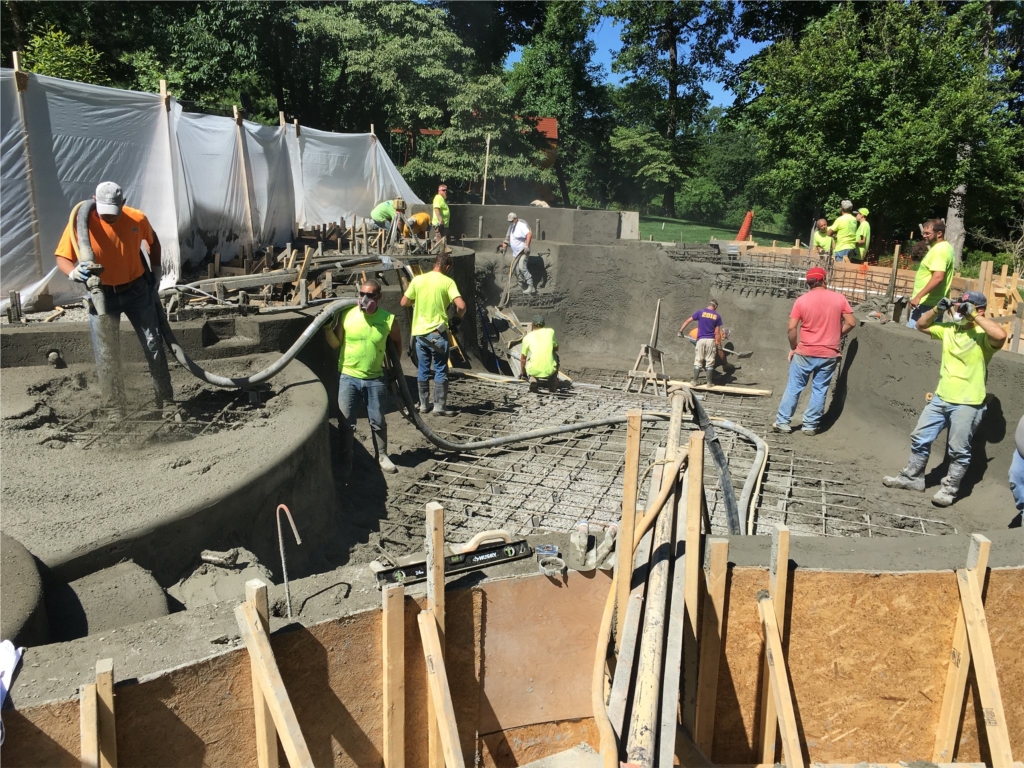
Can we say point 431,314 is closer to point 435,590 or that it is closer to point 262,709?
point 435,590

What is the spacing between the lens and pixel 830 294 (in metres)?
7.93

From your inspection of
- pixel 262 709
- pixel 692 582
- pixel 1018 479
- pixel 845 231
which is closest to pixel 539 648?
pixel 692 582

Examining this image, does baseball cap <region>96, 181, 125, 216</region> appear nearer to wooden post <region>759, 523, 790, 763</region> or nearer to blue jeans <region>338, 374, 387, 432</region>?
blue jeans <region>338, 374, 387, 432</region>

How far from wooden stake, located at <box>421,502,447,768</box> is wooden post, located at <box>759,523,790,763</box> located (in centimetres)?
158

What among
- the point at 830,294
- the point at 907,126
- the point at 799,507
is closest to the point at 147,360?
the point at 799,507

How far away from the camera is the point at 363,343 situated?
6.93 m

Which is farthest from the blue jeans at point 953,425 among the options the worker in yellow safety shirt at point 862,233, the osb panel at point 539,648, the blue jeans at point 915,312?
the worker in yellow safety shirt at point 862,233

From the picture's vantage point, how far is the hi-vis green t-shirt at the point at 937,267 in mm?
7547

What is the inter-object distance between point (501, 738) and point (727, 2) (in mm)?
34965

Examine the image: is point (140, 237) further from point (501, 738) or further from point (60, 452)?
point (501, 738)

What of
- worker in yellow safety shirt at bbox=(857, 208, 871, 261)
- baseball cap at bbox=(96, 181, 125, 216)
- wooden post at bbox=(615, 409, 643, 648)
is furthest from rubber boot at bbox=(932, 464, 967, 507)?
worker in yellow safety shirt at bbox=(857, 208, 871, 261)

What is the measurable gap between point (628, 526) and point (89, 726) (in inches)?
86.9

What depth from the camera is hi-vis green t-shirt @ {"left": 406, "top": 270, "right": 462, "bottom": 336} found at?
8.31 metres

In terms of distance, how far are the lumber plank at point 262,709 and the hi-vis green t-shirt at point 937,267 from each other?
6.95 meters
